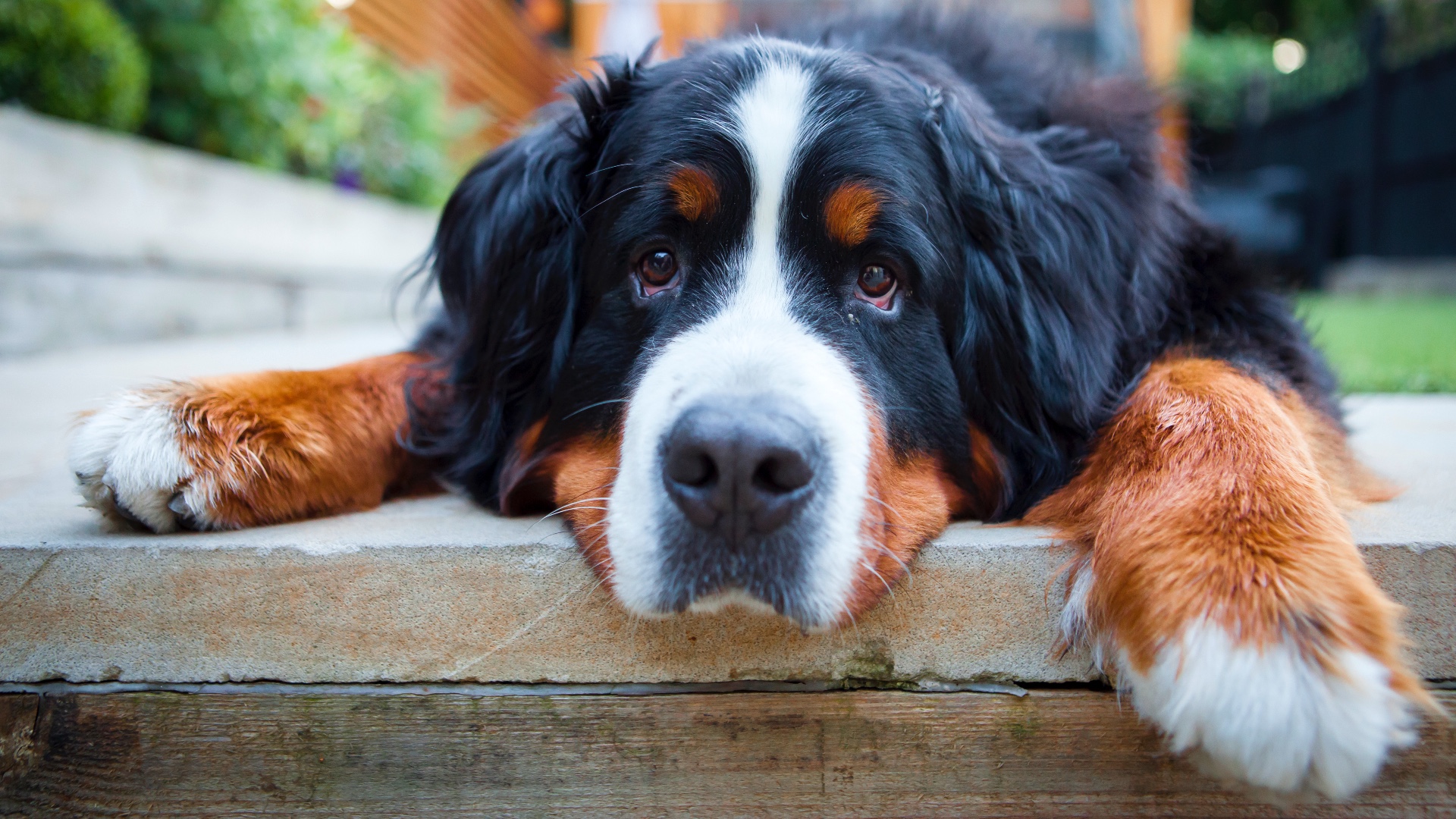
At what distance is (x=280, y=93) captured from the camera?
626 cm

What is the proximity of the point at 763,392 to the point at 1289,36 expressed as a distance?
3033 centimetres

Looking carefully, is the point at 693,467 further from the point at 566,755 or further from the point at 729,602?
the point at 566,755

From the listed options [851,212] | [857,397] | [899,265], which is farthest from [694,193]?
[857,397]

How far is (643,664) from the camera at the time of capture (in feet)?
5.56

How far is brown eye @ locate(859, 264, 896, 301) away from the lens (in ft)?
6.54

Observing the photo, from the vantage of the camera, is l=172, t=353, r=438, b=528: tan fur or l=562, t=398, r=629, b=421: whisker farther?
l=562, t=398, r=629, b=421: whisker

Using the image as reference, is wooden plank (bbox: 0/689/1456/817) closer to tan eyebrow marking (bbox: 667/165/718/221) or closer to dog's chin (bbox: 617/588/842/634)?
dog's chin (bbox: 617/588/842/634)

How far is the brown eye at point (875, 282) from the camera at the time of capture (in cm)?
199

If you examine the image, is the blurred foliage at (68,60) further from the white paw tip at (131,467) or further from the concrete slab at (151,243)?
the white paw tip at (131,467)

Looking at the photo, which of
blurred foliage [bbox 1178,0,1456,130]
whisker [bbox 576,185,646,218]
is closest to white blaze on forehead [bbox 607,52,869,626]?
whisker [bbox 576,185,646,218]

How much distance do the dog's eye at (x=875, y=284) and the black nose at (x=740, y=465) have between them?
52 centimetres

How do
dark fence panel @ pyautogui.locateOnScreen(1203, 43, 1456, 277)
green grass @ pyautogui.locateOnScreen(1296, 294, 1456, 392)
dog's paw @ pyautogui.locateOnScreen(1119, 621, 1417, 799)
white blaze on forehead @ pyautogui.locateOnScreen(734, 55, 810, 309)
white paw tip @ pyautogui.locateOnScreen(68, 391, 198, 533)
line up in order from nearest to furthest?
dog's paw @ pyautogui.locateOnScreen(1119, 621, 1417, 799), white paw tip @ pyautogui.locateOnScreen(68, 391, 198, 533), white blaze on forehead @ pyautogui.locateOnScreen(734, 55, 810, 309), green grass @ pyautogui.locateOnScreen(1296, 294, 1456, 392), dark fence panel @ pyautogui.locateOnScreen(1203, 43, 1456, 277)

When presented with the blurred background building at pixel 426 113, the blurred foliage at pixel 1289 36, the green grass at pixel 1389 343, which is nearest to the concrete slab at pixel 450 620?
the blurred background building at pixel 426 113

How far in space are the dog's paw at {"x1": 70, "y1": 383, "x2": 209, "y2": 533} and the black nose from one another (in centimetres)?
95
